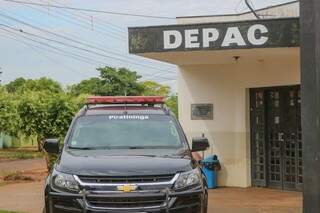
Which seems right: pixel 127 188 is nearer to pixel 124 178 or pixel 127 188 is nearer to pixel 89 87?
pixel 124 178

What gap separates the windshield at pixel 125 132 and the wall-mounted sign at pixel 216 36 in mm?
2897

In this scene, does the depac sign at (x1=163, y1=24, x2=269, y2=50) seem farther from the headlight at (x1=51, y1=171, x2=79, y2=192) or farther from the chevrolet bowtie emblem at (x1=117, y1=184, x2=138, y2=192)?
the headlight at (x1=51, y1=171, x2=79, y2=192)

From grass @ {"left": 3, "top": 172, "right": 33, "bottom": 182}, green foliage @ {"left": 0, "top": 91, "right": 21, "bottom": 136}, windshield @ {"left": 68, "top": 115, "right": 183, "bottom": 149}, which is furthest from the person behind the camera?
green foliage @ {"left": 0, "top": 91, "right": 21, "bottom": 136}

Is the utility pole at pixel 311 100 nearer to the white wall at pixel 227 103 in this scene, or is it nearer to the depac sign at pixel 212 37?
the depac sign at pixel 212 37

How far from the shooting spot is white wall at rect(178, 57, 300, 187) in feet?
47.0

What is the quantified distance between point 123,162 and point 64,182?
27.9 inches

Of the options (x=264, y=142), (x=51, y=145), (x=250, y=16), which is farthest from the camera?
(x=250, y=16)

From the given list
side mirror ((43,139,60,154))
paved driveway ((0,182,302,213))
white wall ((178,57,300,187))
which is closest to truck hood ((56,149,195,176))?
side mirror ((43,139,60,154))

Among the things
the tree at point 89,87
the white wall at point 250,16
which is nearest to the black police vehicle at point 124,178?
the white wall at point 250,16

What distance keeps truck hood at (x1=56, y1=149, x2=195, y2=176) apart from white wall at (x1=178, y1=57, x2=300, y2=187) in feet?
20.8

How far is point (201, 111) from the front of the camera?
1500cm

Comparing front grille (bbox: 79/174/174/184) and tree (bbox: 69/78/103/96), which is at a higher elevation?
tree (bbox: 69/78/103/96)

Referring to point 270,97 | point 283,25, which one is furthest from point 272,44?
point 270,97

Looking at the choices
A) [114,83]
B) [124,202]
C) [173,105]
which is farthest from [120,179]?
[114,83]
